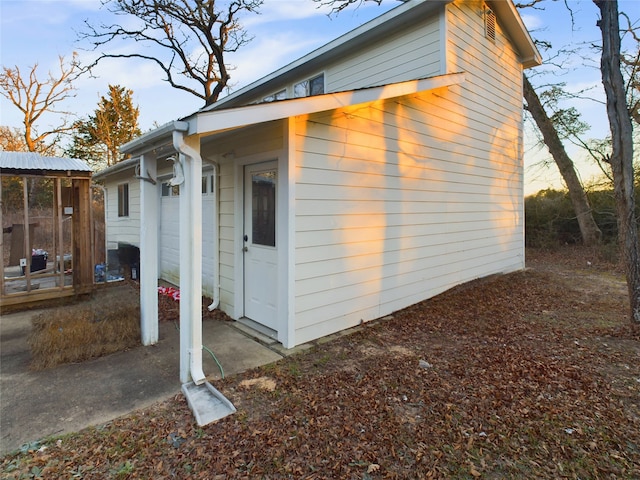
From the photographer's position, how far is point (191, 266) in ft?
10.6

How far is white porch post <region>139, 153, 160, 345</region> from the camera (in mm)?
4070

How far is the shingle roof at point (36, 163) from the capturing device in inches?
224

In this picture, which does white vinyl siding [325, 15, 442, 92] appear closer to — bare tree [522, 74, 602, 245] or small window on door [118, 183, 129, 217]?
small window on door [118, 183, 129, 217]

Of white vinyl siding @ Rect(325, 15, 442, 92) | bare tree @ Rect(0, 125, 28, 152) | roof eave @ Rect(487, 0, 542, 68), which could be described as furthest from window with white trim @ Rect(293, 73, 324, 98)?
bare tree @ Rect(0, 125, 28, 152)

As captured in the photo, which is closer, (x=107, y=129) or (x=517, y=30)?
(x=517, y=30)

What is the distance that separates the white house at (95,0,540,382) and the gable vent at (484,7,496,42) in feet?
0.16

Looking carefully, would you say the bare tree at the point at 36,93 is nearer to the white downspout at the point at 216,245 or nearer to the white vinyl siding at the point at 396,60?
the white vinyl siding at the point at 396,60

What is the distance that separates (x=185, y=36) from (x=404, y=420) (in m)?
19.1

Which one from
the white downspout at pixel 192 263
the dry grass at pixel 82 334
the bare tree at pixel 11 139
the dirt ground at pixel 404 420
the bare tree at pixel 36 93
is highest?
the bare tree at pixel 36 93

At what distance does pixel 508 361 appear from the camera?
375 centimetres

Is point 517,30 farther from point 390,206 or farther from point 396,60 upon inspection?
point 390,206

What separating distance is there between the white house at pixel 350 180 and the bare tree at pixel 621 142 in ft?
6.63

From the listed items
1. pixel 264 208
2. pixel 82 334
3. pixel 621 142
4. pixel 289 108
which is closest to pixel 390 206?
pixel 264 208

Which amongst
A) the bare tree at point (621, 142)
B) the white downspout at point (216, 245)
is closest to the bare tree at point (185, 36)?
the white downspout at point (216, 245)
